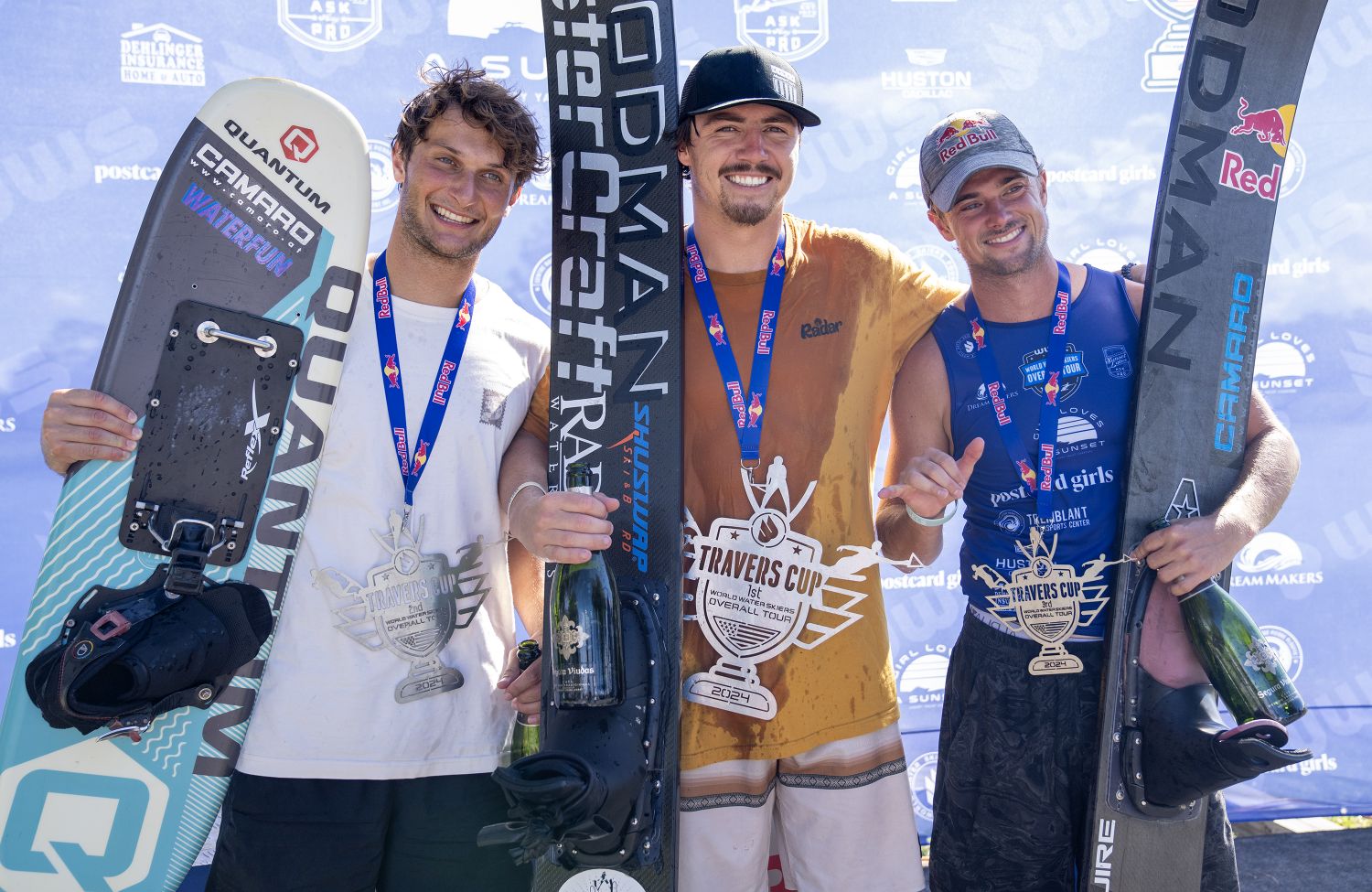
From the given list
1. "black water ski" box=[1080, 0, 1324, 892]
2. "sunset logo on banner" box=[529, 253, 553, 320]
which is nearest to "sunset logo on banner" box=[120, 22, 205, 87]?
"sunset logo on banner" box=[529, 253, 553, 320]

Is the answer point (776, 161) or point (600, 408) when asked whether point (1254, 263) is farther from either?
point (600, 408)

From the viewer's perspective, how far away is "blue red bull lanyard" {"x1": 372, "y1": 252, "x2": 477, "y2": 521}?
200 cm

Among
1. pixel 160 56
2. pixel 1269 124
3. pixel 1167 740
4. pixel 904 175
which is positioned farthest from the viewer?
pixel 904 175

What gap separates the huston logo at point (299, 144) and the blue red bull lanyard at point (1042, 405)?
5.42 feet

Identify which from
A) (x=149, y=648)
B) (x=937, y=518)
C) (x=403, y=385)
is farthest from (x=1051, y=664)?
(x=149, y=648)

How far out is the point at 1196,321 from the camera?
85.8 inches

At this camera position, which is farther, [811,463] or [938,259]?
[938,259]

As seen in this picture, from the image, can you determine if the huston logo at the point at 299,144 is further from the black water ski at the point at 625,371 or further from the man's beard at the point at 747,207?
the man's beard at the point at 747,207

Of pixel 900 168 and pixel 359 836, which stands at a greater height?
pixel 900 168

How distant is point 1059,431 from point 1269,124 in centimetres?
102

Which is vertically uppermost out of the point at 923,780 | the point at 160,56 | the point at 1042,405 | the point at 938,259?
the point at 160,56

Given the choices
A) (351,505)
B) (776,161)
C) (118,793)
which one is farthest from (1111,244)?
(118,793)

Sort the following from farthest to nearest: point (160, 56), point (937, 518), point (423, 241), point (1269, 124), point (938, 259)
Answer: point (938, 259) < point (160, 56) < point (1269, 124) < point (423, 241) < point (937, 518)

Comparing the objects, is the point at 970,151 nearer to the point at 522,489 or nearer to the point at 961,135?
the point at 961,135
